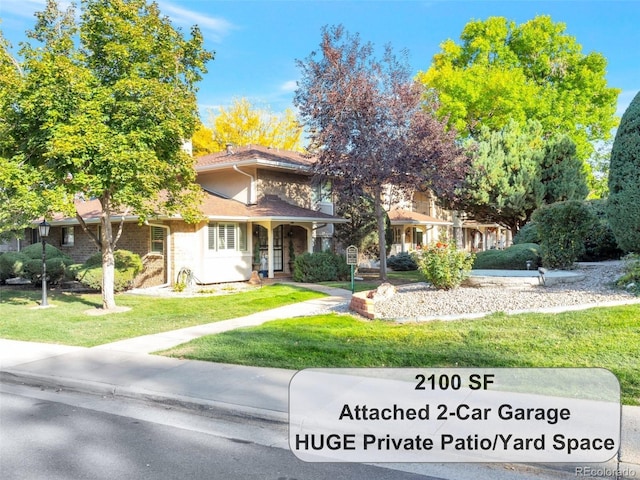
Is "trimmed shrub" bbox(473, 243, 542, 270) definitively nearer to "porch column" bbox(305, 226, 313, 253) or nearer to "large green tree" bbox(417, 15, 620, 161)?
"porch column" bbox(305, 226, 313, 253)

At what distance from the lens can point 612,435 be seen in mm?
4328

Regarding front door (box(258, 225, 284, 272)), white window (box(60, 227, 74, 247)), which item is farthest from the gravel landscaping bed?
white window (box(60, 227, 74, 247))

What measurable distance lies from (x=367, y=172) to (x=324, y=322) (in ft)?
26.5

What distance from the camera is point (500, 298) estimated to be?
9703 mm

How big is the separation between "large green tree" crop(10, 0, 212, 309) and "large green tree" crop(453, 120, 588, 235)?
1458 cm

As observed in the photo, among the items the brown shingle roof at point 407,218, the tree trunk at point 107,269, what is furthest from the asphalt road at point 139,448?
the brown shingle roof at point 407,218

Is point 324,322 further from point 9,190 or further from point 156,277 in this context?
point 156,277

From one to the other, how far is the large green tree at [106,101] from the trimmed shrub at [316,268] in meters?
7.24

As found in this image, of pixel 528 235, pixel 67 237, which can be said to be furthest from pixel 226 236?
pixel 528 235

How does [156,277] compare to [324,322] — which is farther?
[156,277]

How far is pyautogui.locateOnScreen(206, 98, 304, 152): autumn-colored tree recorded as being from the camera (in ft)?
131

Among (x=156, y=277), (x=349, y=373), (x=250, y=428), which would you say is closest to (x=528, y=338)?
(x=349, y=373)

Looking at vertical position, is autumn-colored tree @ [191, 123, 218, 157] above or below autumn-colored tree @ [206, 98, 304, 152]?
below

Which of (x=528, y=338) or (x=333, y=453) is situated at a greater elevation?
(x=528, y=338)
